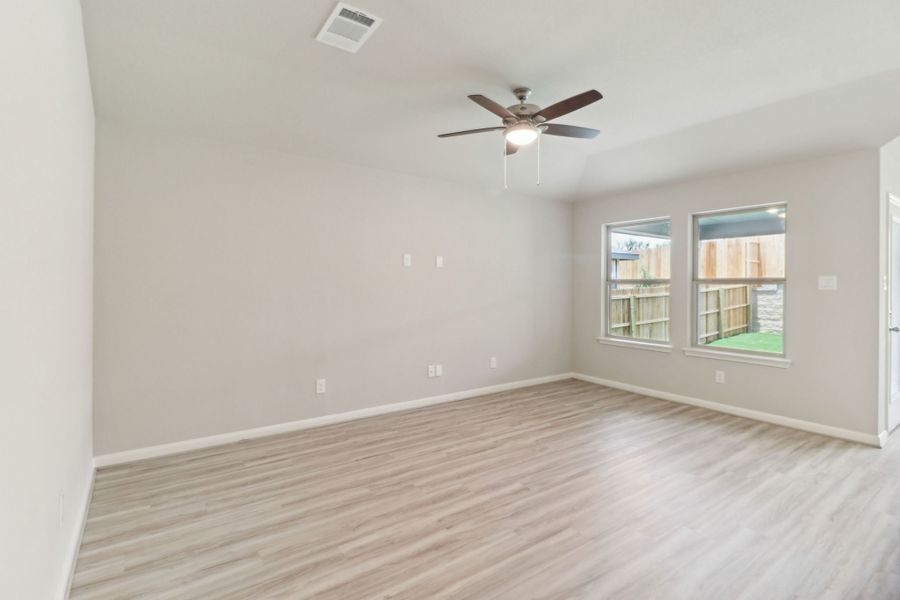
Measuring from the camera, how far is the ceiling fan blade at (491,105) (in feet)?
8.45

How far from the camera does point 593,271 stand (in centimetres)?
585

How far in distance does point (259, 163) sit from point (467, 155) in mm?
1987

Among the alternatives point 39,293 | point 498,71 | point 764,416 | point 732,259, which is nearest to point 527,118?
point 498,71

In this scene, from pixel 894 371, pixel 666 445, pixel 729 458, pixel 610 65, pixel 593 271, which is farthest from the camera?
pixel 593 271

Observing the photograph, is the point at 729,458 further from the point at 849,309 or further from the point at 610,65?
the point at 610,65

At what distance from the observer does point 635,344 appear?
5.31m

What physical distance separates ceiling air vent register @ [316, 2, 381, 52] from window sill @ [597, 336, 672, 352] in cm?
447

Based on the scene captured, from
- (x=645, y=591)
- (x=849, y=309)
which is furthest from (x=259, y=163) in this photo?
(x=849, y=309)

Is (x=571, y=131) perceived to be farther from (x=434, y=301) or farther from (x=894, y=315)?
(x=894, y=315)

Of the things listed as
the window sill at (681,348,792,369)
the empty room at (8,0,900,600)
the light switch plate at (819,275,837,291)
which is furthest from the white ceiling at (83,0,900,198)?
the window sill at (681,348,792,369)

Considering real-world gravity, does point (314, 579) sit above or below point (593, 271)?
below

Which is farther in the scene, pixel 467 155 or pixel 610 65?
pixel 467 155

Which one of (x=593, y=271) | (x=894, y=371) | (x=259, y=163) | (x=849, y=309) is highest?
(x=259, y=163)

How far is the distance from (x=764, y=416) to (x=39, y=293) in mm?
5374
